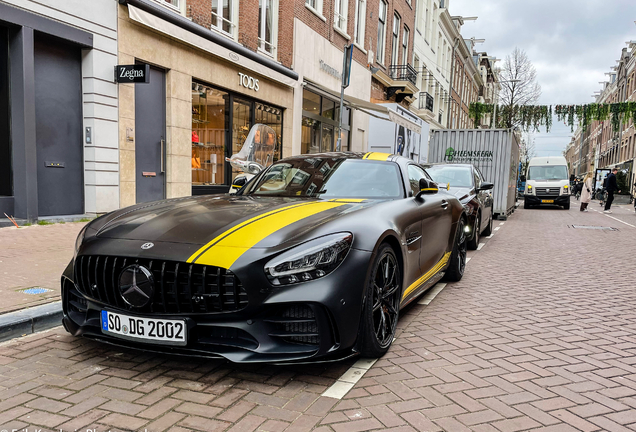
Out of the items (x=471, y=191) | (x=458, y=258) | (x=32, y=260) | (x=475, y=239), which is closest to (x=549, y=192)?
(x=471, y=191)

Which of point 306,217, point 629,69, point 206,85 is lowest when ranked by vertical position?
point 306,217

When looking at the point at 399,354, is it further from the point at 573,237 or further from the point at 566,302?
the point at 573,237

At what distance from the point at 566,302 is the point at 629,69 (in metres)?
55.3

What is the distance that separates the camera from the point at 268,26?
1510 centimetres

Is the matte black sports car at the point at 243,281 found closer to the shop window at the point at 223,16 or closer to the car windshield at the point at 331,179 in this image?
the car windshield at the point at 331,179

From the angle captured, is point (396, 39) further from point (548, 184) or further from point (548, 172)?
point (548, 184)

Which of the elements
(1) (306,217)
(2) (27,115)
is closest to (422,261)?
(1) (306,217)

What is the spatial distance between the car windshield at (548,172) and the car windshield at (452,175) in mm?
15958

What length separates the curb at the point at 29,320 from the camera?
3467 millimetres

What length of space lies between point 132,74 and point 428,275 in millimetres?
7272

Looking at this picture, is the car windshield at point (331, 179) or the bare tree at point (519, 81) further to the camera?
the bare tree at point (519, 81)

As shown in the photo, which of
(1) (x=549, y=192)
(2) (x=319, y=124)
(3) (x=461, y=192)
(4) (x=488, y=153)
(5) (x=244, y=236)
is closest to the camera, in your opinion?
(5) (x=244, y=236)

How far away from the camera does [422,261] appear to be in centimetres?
421

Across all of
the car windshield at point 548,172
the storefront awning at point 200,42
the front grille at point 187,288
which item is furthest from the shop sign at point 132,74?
the car windshield at point 548,172
